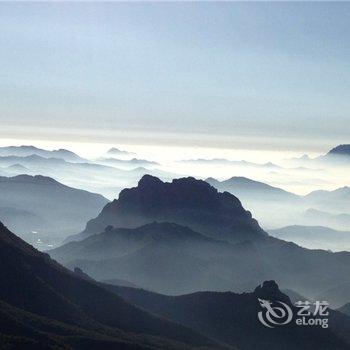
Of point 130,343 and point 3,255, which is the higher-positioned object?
point 3,255

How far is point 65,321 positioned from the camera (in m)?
171

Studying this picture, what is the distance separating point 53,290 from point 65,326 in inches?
1112

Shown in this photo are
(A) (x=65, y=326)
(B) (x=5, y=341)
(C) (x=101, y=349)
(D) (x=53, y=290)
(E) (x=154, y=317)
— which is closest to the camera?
(B) (x=5, y=341)

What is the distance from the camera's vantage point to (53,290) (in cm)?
18712

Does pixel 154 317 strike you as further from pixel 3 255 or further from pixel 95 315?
pixel 3 255

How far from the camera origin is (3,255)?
19325 centimetres

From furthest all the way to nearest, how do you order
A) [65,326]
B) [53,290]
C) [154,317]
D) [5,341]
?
[154,317]
[53,290]
[65,326]
[5,341]

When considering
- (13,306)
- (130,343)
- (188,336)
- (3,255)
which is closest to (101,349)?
(130,343)

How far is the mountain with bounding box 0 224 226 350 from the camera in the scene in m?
144

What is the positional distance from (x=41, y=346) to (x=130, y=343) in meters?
31.1

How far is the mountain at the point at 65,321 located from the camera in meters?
144

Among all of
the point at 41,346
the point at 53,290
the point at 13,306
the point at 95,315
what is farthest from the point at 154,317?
the point at 41,346

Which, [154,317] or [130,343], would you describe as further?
[154,317]

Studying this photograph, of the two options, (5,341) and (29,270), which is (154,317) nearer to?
(29,270)
